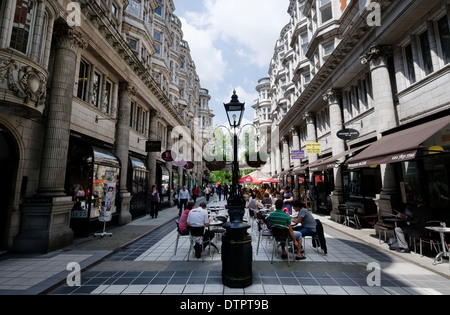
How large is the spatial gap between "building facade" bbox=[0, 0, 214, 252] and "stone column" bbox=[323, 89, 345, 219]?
13265 mm

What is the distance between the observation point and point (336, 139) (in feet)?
48.6

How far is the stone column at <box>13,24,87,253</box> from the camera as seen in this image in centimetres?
719

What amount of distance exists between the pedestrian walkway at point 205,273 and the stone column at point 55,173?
0.67 metres

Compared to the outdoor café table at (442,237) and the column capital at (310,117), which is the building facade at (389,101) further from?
the column capital at (310,117)

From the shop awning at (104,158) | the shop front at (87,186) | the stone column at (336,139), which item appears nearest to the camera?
the shop front at (87,186)

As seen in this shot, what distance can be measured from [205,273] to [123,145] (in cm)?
1036

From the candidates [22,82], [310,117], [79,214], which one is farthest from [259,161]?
[22,82]

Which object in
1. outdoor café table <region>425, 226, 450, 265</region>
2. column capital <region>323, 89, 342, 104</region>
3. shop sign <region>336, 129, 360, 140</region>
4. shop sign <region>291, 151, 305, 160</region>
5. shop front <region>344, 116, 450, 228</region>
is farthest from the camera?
shop sign <region>291, 151, 305, 160</region>

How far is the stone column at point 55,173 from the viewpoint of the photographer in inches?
283

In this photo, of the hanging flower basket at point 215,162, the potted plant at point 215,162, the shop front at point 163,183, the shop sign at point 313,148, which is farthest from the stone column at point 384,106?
the potted plant at point 215,162

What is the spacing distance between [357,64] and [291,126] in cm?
1430

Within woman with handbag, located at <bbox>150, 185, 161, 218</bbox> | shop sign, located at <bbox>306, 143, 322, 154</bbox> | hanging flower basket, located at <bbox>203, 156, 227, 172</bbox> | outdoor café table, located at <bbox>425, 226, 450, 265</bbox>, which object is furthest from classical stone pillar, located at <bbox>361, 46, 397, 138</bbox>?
hanging flower basket, located at <bbox>203, 156, 227, 172</bbox>

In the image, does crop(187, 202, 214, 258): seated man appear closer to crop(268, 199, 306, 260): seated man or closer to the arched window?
crop(268, 199, 306, 260): seated man
